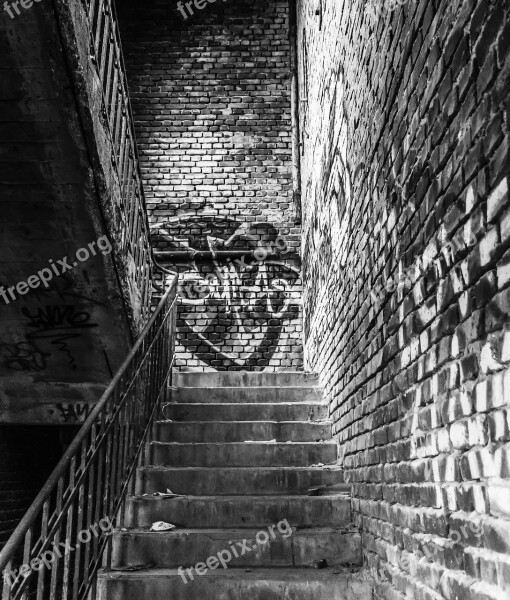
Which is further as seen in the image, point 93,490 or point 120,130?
point 120,130

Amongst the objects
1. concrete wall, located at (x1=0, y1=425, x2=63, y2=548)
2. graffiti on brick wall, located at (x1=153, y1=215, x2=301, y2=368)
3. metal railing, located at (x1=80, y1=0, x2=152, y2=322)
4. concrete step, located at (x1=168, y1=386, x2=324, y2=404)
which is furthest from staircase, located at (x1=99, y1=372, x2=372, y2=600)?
graffiti on brick wall, located at (x1=153, y1=215, x2=301, y2=368)

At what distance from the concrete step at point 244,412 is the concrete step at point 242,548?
1442mm

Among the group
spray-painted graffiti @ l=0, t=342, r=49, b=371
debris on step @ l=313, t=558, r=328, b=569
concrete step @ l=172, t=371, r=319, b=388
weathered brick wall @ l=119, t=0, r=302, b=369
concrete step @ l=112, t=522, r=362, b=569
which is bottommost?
debris on step @ l=313, t=558, r=328, b=569

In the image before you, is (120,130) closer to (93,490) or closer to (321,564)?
(93,490)

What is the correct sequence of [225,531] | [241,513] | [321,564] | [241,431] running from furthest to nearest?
[241,431], [241,513], [225,531], [321,564]

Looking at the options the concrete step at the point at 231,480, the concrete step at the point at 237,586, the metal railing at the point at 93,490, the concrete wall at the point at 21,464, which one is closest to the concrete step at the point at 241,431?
the metal railing at the point at 93,490

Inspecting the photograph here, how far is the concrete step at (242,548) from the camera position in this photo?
11.3 ft

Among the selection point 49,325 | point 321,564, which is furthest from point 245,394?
point 321,564

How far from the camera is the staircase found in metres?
3.19

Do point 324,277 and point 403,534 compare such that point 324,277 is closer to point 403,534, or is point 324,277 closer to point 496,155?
point 403,534

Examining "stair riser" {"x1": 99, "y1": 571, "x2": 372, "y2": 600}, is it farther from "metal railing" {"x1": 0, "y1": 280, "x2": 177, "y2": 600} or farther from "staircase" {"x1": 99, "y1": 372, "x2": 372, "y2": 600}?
"metal railing" {"x1": 0, "y1": 280, "x2": 177, "y2": 600}

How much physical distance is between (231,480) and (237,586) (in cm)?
97

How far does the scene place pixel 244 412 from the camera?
4.95 meters

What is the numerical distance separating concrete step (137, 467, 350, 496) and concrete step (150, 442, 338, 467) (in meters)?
0.24
